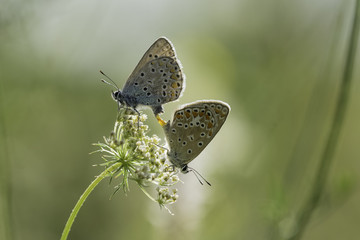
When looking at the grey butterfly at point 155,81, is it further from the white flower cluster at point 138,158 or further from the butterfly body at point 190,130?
the white flower cluster at point 138,158

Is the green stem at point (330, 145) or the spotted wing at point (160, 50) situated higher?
the spotted wing at point (160, 50)

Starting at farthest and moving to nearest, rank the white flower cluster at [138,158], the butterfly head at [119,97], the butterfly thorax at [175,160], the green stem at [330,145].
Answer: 1. the butterfly head at [119,97]
2. the butterfly thorax at [175,160]
3. the green stem at [330,145]
4. the white flower cluster at [138,158]

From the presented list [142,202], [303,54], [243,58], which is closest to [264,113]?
[303,54]

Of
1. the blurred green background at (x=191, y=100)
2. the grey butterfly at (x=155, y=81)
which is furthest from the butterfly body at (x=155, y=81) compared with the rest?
the blurred green background at (x=191, y=100)

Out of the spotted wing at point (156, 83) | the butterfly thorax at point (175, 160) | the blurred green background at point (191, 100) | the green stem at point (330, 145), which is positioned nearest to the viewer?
the green stem at point (330, 145)

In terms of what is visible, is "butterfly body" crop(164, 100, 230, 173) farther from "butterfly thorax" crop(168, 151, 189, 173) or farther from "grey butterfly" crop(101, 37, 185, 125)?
"grey butterfly" crop(101, 37, 185, 125)

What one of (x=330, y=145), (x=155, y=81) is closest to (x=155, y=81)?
(x=155, y=81)

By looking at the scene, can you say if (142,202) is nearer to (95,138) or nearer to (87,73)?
(95,138)
